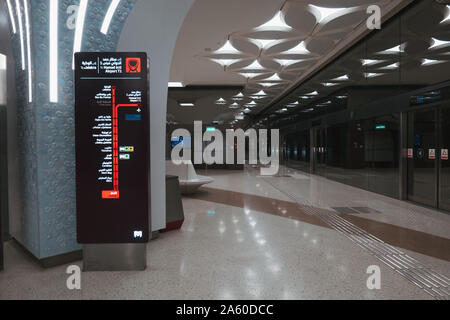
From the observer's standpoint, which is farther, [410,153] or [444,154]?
[410,153]

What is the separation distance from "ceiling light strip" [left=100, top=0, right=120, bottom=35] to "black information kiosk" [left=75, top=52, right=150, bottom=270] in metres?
0.78

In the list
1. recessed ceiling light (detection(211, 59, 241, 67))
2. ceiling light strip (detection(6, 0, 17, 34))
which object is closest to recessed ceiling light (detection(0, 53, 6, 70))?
ceiling light strip (detection(6, 0, 17, 34))

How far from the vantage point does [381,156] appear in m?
17.0

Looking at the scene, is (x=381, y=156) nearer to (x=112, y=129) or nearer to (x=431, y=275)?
(x=431, y=275)

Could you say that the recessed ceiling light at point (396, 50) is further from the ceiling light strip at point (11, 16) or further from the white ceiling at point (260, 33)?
the ceiling light strip at point (11, 16)

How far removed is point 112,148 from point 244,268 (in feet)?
6.12

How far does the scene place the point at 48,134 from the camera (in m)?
3.06

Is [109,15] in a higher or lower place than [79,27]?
higher

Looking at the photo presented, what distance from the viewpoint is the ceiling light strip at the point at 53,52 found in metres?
3.02

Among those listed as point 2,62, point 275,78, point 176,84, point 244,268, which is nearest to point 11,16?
point 2,62

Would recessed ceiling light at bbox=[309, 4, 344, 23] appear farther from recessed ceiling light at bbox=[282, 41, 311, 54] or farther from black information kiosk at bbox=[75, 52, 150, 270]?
black information kiosk at bbox=[75, 52, 150, 270]

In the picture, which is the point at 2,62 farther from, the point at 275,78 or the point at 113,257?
the point at 275,78

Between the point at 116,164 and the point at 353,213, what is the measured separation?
4.73 meters

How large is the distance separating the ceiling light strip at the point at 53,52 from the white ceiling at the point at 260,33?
11.1 feet
